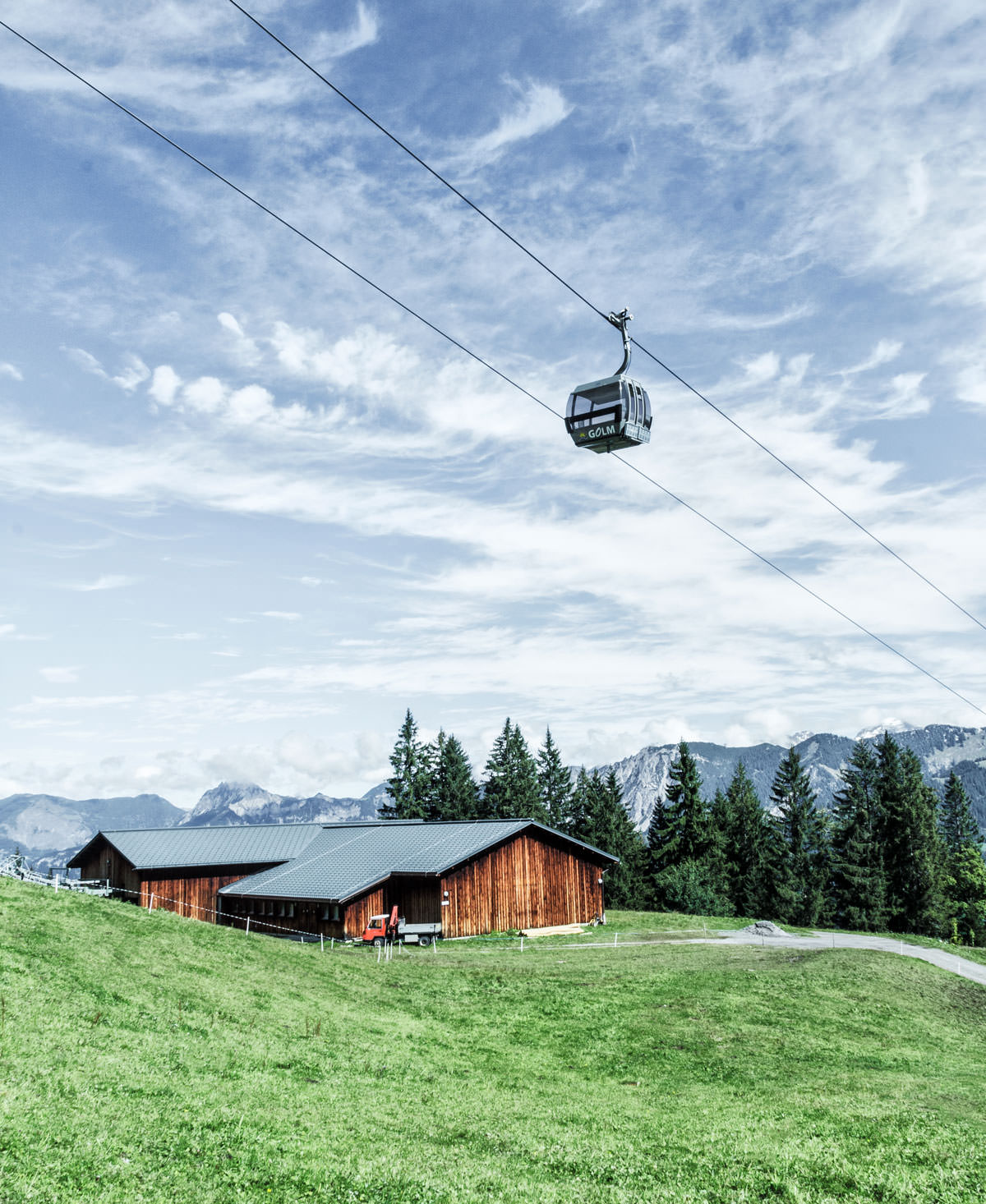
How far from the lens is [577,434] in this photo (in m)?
20.3

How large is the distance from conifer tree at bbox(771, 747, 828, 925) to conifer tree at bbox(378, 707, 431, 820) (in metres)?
43.2

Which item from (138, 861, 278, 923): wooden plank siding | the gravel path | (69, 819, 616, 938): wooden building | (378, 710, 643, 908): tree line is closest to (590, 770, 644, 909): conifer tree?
(378, 710, 643, 908): tree line

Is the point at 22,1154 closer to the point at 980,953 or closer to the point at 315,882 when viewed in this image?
the point at 315,882

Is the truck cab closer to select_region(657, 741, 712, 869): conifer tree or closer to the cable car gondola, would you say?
the cable car gondola

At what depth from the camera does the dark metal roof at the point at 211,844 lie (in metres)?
64.9

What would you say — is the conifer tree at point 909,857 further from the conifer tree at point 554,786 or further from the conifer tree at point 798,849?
the conifer tree at point 554,786

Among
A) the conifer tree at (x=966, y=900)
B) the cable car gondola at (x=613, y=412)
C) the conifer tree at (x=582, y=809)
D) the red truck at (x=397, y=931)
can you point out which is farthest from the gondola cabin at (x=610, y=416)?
the conifer tree at (x=966, y=900)

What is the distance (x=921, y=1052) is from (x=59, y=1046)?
2437 centimetres

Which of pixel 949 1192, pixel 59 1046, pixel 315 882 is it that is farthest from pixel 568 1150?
pixel 315 882

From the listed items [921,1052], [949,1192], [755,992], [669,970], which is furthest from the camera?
[669,970]

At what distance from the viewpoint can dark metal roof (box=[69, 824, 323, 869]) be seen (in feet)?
213

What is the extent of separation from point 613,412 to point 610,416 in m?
0.11

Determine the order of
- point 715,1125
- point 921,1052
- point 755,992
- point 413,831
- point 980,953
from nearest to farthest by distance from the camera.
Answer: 1. point 715,1125
2. point 921,1052
3. point 755,992
4. point 980,953
5. point 413,831

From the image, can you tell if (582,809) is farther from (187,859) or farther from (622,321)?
(622,321)
